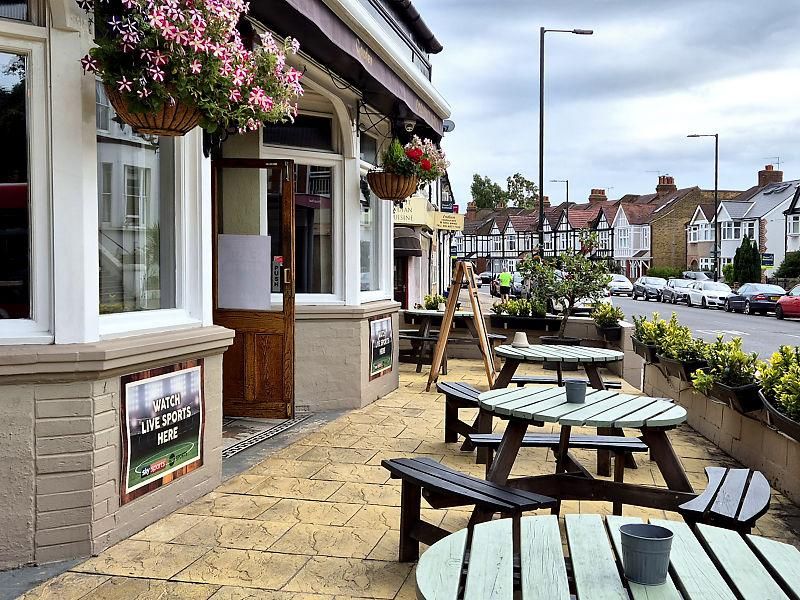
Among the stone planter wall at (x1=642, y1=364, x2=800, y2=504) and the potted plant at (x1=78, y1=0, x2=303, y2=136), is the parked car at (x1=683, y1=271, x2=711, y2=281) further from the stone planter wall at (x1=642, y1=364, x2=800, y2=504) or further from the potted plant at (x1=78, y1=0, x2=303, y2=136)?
the potted plant at (x1=78, y1=0, x2=303, y2=136)

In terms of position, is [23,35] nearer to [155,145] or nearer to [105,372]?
[155,145]

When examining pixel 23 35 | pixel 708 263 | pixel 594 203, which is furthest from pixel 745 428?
pixel 594 203

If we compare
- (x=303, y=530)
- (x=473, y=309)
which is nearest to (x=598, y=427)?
(x=303, y=530)

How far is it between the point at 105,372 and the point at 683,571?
278cm

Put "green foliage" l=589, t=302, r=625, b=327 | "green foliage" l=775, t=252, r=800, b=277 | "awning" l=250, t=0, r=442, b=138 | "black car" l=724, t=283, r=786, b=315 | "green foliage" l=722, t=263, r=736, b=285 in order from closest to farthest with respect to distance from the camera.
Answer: "awning" l=250, t=0, r=442, b=138, "green foliage" l=589, t=302, r=625, b=327, "black car" l=724, t=283, r=786, b=315, "green foliage" l=775, t=252, r=800, b=277, "green foliage" l=722, t=263, r=736, b=285

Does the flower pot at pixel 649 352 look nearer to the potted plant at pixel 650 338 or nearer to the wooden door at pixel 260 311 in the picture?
the potted plant at pixel 650 338

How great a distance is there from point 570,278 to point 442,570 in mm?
9567

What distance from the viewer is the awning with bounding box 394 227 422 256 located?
20344 mm

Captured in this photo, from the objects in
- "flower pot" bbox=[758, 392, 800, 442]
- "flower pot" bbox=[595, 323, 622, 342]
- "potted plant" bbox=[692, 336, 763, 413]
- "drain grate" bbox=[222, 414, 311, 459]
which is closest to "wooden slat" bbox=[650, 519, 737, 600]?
"flower pot" bbox=[758, 392, 800, 442]

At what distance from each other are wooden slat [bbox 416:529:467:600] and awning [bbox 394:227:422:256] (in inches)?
706

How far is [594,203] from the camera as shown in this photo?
7956cm

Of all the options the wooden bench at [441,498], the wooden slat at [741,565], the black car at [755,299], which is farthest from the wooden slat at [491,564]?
the black car at [755,299]

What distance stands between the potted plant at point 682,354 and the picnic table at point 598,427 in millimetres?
2627

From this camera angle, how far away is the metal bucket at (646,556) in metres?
1.88
